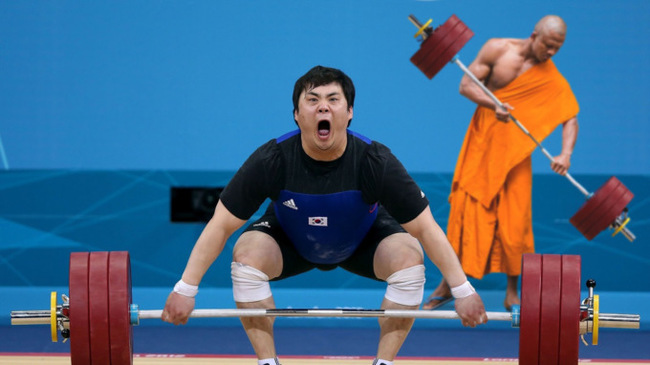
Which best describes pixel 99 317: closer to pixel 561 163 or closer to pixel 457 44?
pixel 457 44

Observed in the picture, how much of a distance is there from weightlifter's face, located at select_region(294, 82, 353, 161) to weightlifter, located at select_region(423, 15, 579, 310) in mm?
2066

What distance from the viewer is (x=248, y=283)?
2.98m

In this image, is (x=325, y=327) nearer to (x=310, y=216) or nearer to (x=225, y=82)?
(x=225, y=82)

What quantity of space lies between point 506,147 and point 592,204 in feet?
1.88

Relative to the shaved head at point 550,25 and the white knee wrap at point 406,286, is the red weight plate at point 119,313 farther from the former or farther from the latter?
the shaved head at point 550,25

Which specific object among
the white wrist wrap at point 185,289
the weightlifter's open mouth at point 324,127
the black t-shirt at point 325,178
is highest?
the weightlifter's open mouth at point 324,127

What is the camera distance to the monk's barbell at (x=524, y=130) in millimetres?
4727

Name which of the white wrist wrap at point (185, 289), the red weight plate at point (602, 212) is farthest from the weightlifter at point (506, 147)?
the white wrist wrap at point (185, 289)

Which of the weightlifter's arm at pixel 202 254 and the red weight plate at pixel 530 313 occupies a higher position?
the weightlifter's arm at pixel 202 254

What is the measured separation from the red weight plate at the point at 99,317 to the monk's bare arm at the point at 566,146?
286 centimetres

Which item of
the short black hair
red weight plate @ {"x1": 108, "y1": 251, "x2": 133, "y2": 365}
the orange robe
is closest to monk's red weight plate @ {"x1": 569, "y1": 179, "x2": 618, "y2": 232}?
the orange robe

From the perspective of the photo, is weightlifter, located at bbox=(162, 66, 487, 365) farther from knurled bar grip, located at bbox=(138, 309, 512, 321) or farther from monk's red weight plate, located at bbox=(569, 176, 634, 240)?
monk's red weight plate, located at bbox=(569, 176, 634, 240)

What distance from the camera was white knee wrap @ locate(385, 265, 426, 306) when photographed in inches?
118

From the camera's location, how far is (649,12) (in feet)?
16.2
